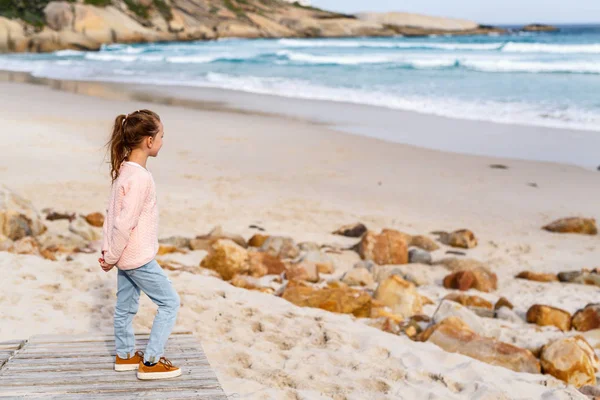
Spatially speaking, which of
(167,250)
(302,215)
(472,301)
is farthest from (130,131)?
(302,215)

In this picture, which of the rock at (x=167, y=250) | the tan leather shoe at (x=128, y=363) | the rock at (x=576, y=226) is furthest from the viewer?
the rock at (x=576, y=226)

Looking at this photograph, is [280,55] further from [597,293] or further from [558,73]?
[597,293]

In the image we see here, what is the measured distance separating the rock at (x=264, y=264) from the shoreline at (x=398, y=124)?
6.94 metres

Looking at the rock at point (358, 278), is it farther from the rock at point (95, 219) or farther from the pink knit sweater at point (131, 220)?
the pink knit sweater at point (131, 220)

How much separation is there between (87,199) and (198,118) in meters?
7.88

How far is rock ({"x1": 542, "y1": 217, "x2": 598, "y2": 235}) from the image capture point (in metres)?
8.59

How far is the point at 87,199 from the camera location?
367 inches

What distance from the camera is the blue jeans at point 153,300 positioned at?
140 inches

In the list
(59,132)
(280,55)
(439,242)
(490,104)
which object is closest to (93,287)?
(439,242)

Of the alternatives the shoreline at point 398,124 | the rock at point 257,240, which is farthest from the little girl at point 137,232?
the shoreline at point 398,124

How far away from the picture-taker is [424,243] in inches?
317

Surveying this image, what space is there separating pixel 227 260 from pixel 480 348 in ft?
9.13

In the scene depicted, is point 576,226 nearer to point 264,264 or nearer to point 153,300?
point 264,264

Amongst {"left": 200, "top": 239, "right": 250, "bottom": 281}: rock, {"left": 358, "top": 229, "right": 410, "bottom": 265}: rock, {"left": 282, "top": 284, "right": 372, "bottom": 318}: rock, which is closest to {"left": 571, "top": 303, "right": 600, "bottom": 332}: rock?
{"left": 282, "top": 284, "right": 372, "bottom": 318}: rock
